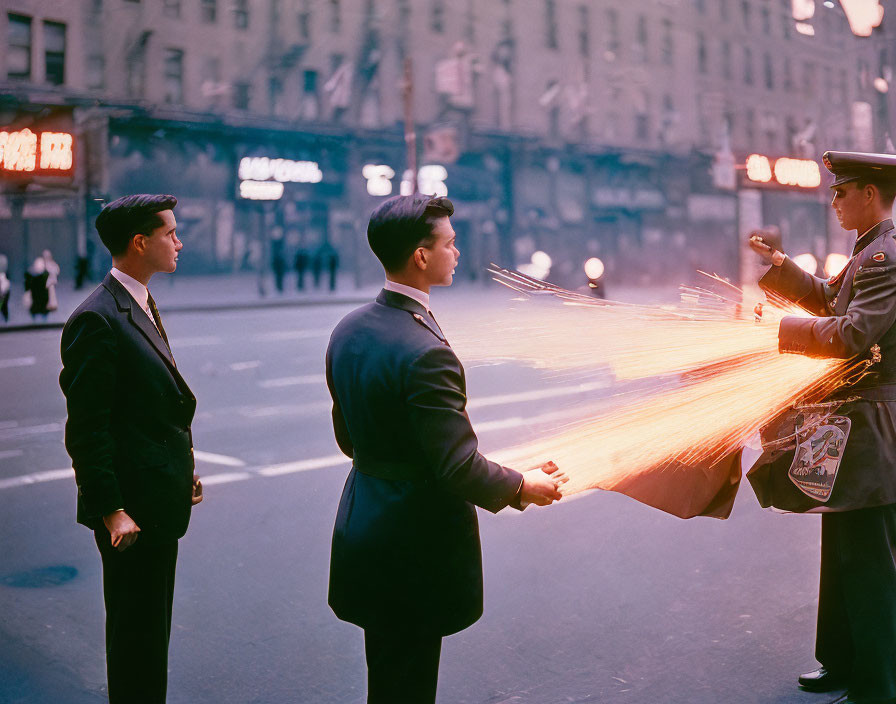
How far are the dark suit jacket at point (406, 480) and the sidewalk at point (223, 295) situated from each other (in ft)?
64.3

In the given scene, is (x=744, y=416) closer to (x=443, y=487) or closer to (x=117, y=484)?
(x=443, y=487)

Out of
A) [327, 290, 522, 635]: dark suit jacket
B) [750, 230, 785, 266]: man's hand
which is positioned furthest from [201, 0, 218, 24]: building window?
[327, 290, 522, 635]: dark suit jacket

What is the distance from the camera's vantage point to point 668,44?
48.6 meters

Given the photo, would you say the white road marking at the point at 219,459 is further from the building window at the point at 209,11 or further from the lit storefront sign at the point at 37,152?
the building window at the point at 209,11

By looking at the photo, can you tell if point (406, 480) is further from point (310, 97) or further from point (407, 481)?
point (310, 97)

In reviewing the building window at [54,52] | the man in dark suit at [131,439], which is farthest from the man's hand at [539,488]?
the building window at [54,52]

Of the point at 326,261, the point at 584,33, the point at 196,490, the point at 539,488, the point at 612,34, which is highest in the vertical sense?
the point at 612,34

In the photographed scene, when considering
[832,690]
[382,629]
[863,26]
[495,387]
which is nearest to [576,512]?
[832,690]

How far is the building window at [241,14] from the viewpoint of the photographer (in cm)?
3522

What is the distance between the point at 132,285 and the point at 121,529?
815 millimetres

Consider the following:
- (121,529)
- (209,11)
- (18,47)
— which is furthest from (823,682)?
(209,11)

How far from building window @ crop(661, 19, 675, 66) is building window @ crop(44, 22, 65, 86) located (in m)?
30.5

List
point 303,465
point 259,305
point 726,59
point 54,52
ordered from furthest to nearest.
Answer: point 726,59
point 54,52
point 259,305
point 303,465

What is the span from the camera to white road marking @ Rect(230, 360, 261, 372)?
1408 centimetres
